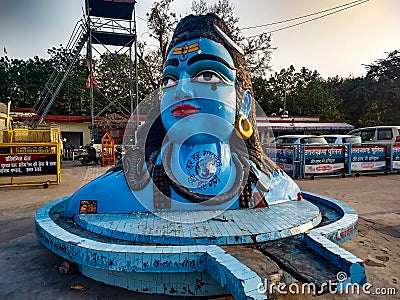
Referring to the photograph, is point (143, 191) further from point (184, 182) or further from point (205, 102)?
point (205, 102)

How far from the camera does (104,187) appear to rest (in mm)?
5094

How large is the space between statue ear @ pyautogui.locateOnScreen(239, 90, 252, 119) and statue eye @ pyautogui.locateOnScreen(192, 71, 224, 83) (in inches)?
27.9

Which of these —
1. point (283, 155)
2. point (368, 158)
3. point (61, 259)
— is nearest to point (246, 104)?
point (61, 259)

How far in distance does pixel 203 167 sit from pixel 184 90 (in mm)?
1219

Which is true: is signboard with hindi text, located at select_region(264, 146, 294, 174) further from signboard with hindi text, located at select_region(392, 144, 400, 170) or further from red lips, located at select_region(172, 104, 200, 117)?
red lips, located at select_region(172, 104, 200, 117)

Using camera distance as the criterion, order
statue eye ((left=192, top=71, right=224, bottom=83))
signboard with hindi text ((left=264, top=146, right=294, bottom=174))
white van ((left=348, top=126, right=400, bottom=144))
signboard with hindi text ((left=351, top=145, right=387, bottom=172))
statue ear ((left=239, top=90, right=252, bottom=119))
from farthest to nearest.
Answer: white van ((left=348, top=126, right=400, bottom=144))
signboard with hindi text ((left=351, top=145, right=387, bottom=172))
signboard with hindi text ((left=264, top=146, right=294, bottom=174))
statue ear ((left=239, top=90, right=252, bottom=119))
statue eye ((left=192, top=71, right=224, bottom=83))

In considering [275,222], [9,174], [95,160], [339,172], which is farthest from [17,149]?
[339,172]

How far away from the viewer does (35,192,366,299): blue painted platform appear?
333 centimetres

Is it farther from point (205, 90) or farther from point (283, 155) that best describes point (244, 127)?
point (283, 155)

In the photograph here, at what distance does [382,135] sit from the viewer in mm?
17578

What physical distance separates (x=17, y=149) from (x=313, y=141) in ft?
40.9

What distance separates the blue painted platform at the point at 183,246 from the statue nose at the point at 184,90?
5.81 ft

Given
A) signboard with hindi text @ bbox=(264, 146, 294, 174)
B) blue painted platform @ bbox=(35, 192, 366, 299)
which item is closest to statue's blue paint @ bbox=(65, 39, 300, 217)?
blue painted platform @ bbox=(35, 192, 366, 299)

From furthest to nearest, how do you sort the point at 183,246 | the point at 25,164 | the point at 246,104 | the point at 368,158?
the point at 368,158
the point at 25,164
the point at 246,104
the point at 183,246
